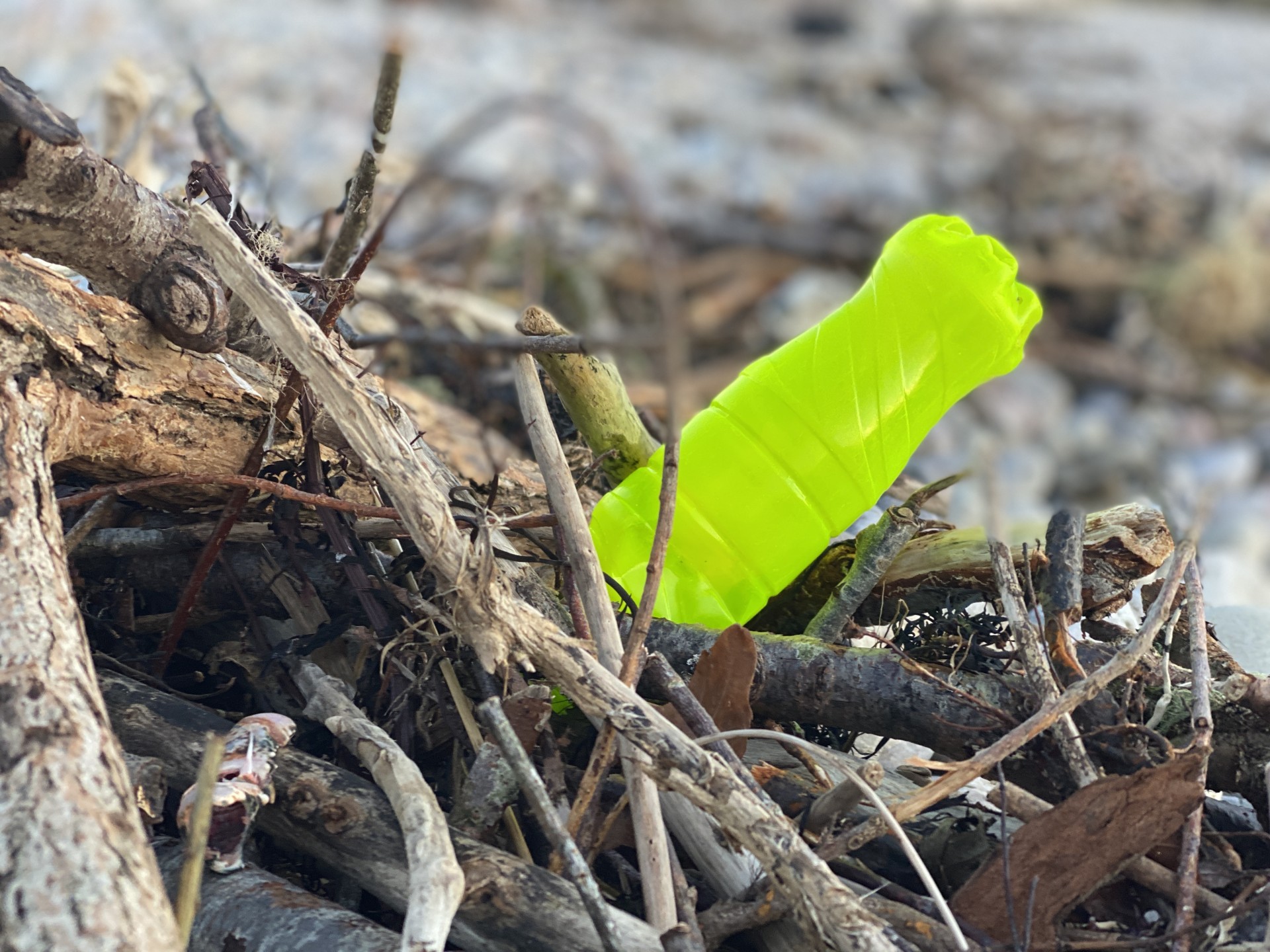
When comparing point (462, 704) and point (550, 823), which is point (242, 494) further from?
point (550, 823)

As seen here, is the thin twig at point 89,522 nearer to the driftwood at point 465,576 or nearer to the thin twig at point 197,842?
the driftwood at point 465,576

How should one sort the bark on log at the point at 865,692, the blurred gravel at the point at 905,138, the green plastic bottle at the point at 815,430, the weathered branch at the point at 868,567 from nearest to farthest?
1. the bark on log at the point at 865,692
2. the weathered branch at the point at 868,567
3. the green plastic bottle at the point at 815,430
4. the blurred gravel at the point at 905,138

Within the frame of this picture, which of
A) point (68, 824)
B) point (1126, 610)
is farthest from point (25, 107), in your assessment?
point (1126, 610)

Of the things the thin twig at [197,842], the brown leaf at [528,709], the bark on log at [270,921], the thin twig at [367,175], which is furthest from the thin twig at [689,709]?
the thin twig at [367,175]

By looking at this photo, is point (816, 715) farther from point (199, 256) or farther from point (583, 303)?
point (583, 303)

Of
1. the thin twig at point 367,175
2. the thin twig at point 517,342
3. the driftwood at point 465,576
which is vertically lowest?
the driftwood at point 465,576

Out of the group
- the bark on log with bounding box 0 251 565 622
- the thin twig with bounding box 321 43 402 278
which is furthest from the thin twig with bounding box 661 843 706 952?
the thin twig with bounding box 321 43 402 278
